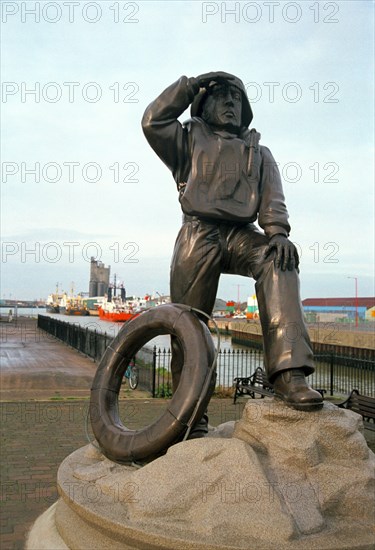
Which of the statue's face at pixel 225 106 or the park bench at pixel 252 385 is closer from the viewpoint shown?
the statue's face at pixel 225 106

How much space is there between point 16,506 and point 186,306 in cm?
224

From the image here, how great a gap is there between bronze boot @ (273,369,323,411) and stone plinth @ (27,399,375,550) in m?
0.06

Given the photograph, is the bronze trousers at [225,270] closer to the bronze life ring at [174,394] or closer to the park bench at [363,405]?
the bronze life ring at [174,394]

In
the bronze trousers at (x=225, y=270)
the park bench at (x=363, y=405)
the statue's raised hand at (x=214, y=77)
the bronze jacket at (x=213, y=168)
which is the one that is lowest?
the park bench at (x=363, y=405)

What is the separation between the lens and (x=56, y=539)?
10.6 feet

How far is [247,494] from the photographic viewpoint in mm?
2846

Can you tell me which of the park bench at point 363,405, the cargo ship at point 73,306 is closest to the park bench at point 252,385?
the park bench at point 363,405

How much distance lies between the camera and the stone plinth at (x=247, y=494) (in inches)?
107

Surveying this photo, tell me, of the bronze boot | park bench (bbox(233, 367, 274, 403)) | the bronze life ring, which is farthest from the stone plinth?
park bench (bbox(233, 367, 274, 403))

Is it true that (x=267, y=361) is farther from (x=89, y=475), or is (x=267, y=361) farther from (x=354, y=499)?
(x=89, y=475)

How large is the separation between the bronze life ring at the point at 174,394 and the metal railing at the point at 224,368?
4.09 metres

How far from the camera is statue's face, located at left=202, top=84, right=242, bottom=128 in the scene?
4.30 metres

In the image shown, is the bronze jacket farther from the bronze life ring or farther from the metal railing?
the metal railing

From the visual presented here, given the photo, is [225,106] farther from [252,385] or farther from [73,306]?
[73,306]
